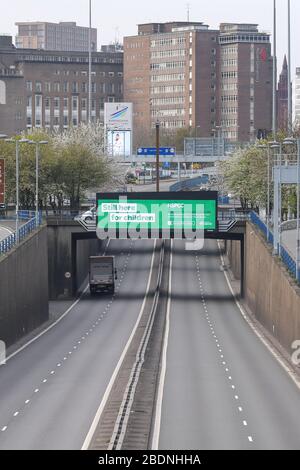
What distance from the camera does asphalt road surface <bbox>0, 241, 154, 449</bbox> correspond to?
4812 centimetres

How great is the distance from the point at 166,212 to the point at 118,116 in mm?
74931

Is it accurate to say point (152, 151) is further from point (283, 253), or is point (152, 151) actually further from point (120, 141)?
point (283, 253)

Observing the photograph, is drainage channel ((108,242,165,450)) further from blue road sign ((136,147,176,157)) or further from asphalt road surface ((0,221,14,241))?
blue road sign ((136,147,176,157))

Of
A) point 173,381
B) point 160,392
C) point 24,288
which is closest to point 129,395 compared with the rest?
point 160,392

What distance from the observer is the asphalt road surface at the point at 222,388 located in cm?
4709

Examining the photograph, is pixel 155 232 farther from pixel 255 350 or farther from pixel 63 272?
pixel 255 350

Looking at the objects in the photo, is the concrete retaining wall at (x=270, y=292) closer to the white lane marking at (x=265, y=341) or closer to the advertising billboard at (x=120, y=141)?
the white lane marking at (x=265, y=341)

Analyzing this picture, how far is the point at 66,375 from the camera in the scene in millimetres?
64312

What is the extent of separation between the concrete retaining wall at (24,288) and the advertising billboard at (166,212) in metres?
6.19

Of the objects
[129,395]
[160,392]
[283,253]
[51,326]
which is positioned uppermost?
[283,253]

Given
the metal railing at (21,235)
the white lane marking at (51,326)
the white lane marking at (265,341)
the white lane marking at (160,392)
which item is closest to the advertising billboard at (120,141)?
the white lane marking at (265,341)

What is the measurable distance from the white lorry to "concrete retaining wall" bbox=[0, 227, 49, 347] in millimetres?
10736

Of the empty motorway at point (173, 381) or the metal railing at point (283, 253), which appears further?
the metal railing at point (283, 253)
